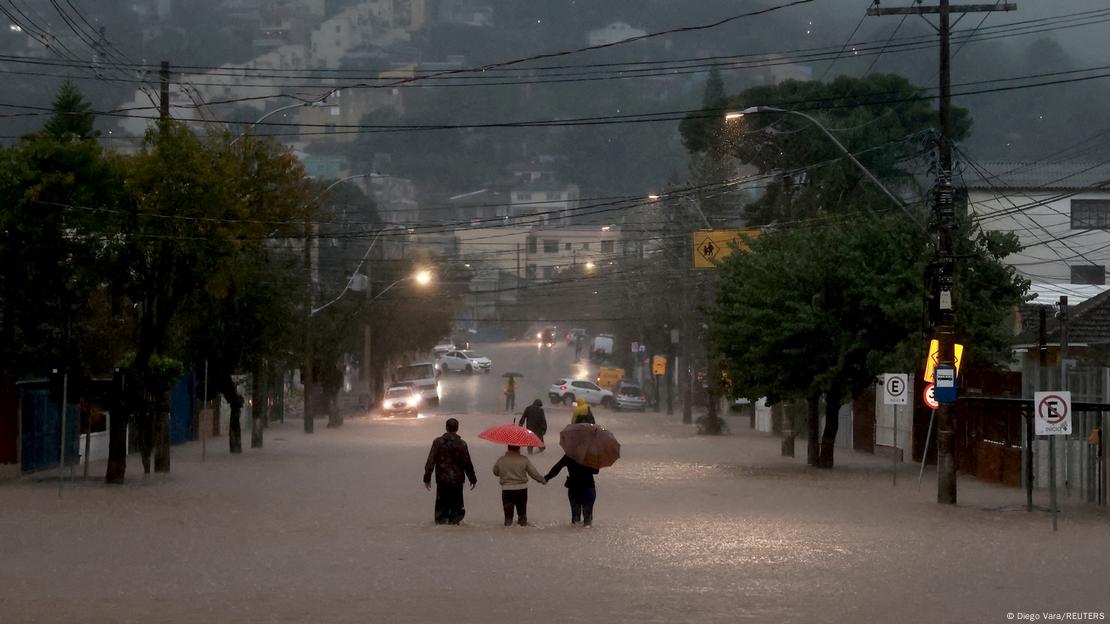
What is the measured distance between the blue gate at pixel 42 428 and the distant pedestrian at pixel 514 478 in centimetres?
1474

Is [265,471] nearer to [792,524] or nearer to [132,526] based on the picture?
[132,526]

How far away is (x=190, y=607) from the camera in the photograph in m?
13.2

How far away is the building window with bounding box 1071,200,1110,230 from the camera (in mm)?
68500

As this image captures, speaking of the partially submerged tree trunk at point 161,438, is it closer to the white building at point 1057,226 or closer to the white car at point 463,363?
the white building at point 1057,226

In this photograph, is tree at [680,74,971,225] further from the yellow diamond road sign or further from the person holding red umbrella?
the person holding red umbrella

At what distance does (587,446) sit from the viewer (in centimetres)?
2098

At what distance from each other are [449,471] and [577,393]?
63.9m

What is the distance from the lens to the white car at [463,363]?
11750 centimetres

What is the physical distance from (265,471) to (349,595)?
21895mm

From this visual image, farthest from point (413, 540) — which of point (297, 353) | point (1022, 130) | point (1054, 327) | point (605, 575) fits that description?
point (1022, 130)

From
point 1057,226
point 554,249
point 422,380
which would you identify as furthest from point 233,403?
point 554,249

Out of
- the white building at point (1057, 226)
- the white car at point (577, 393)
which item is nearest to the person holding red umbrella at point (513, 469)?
the white building at point (1057, 226)

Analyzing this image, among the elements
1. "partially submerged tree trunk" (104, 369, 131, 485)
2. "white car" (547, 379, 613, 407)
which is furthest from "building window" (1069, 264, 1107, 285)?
"partially submerged tree trunk" (104, 369, 131, 485)

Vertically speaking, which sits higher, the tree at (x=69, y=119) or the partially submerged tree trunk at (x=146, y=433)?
the tree at (x=69, y=119)
